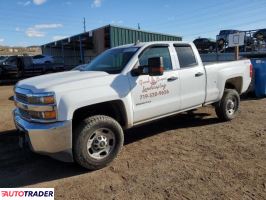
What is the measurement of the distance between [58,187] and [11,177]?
0.87m

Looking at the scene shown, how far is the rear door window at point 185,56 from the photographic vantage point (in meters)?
6.17

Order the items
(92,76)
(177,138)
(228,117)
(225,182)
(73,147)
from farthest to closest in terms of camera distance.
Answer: (228,117) → (177,138) → (92,76) → (73,147) → (225,182)

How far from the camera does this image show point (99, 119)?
4.72m

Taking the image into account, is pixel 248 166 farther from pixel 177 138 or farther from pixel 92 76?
pixel 92 76

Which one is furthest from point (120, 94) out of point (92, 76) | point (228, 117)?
point (228, 117)

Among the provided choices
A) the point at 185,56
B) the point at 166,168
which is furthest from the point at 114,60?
the point at 166,168

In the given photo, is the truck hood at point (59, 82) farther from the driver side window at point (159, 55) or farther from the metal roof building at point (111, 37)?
the metal roof building at point (111, 37)

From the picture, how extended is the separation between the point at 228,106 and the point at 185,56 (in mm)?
1845

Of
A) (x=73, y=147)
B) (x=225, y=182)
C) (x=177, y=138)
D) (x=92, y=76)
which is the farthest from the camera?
(x=177, y=138)

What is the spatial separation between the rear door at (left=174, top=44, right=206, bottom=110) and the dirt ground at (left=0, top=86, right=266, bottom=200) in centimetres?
71

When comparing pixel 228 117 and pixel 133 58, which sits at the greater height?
pixel 133 58

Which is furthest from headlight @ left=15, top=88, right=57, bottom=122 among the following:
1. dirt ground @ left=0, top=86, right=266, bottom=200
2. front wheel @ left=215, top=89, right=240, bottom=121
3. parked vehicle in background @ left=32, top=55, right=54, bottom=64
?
parked vehicle in background @ left=32, top=55, right=54, bottom=64

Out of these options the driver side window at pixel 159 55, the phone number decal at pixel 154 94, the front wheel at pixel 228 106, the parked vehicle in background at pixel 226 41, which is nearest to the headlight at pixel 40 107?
the phone number decal at pixel 154 94

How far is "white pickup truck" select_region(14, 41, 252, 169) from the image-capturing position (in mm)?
4332
